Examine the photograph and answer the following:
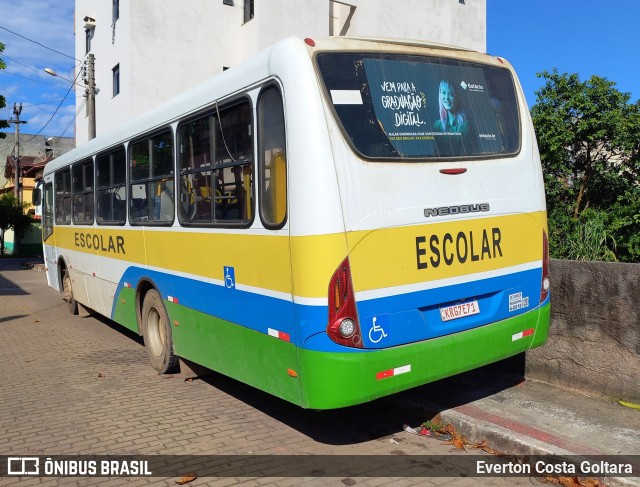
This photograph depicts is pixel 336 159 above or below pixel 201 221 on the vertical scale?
above

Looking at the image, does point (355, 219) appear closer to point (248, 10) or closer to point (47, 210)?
point (47, 210)

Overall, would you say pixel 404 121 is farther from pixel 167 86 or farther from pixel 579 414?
pixel 167 86

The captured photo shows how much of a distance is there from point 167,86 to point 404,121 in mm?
18608

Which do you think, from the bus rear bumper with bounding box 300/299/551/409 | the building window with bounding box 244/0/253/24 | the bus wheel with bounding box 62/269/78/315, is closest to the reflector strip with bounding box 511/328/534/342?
the bus rear bumper with bounding box 300/299/551/409

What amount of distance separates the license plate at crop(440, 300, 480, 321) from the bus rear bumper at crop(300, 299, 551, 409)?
0.46 feet

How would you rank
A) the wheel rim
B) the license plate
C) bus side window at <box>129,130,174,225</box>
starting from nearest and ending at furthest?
the license plate < bus side window at <box>129,130,174,225</box> < the wheel rim

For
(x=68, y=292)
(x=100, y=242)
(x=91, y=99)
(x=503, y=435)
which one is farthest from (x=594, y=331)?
(x=91, y=99)

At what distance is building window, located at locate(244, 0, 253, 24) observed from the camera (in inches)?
882

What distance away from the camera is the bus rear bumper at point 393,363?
4.22 m

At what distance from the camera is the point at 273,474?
177 inches

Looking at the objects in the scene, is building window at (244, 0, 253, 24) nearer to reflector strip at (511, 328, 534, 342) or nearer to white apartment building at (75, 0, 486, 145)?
white apartment building at (75, 0, 486, 145)

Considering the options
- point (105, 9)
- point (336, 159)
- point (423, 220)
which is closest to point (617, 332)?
point (423, 220)

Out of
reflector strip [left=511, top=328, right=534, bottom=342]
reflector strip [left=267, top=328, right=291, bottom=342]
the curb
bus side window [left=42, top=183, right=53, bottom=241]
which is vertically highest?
bus side window [left=42, top=183, right=53, bottom=241]

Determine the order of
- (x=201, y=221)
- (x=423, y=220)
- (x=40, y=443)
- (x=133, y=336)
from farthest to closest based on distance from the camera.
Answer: (x=133, y=336), (x=201, y=221), (x=40, y=443), (x=423, y=220)
